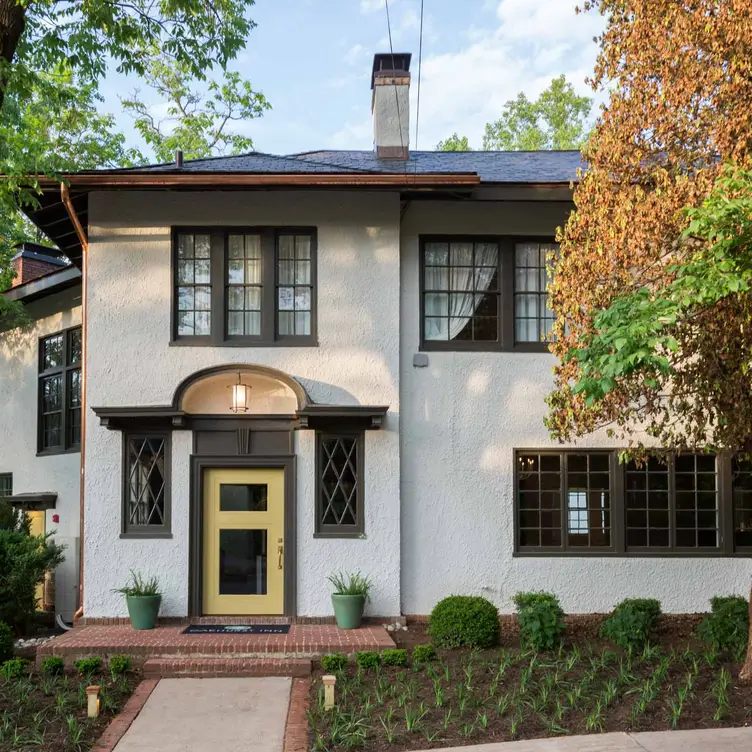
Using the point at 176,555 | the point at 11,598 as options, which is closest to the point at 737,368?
the point at 176,555

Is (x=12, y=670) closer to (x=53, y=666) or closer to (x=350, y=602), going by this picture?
(x=53, y=666)

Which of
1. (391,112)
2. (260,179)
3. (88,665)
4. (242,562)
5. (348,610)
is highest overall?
(391,112)

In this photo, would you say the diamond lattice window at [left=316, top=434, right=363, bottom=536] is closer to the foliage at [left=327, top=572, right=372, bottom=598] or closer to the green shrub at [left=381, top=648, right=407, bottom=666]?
the foliage at [left=327, top=572, right=372, bottom=598]

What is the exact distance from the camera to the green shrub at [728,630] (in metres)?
9.66

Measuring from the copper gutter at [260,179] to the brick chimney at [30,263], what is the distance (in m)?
6.65

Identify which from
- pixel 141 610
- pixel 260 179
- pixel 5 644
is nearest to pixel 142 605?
pixel 141 610

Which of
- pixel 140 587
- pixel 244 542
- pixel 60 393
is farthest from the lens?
pixel 60 393

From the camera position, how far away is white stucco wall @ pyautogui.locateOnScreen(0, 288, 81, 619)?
13.9 meters

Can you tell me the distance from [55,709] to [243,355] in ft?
16.4

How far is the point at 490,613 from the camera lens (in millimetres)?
10203

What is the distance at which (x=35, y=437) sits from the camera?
15.5 meters

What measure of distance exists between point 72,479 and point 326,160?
657cm

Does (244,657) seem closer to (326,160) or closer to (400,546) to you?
(400,546)

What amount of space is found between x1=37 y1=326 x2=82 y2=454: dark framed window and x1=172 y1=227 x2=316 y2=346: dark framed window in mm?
3748
